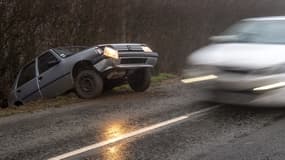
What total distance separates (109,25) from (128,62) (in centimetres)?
447

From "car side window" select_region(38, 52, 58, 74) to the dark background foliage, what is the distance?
3.67 ft

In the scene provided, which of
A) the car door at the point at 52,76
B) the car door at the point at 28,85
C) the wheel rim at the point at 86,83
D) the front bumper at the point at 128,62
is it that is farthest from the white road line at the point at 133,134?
the car door at the point at 28,85

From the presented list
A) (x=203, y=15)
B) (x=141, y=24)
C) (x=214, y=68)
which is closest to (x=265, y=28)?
(x=214, y=68)

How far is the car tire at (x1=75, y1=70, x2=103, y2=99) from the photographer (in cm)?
1107

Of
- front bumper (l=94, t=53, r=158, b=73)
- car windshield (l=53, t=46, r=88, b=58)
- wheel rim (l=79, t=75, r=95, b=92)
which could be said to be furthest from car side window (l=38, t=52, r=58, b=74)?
front bumper (l=94, t=53, r=158, b=73)

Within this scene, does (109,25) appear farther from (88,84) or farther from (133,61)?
(88,84)

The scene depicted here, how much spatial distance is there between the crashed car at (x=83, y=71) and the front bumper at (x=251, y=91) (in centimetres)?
302

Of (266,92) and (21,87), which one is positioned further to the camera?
(21,87)

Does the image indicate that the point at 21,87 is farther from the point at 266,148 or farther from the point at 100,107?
the point at 266,148

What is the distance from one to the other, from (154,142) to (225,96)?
2.29 metres

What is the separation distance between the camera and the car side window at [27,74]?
38.7 feet

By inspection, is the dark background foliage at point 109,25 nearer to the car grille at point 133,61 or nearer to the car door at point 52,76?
the car door at point 52,76

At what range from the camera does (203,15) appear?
20484 millimetres

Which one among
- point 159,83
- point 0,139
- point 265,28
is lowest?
point 159,83
